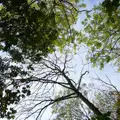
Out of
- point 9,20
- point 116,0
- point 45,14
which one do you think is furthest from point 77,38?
point 116,0

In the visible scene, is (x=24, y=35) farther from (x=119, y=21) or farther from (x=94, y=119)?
(x=119, y=21)

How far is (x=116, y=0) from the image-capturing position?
555cm

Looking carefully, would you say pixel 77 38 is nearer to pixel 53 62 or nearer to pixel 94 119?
pixel 53 62

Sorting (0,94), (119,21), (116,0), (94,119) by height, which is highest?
(119,21)

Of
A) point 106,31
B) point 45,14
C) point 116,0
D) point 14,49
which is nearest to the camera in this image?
point 116,0

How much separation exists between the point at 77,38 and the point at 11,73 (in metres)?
4.33

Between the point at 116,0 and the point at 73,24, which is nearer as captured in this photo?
the point at 116,0

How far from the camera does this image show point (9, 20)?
25.2 ft

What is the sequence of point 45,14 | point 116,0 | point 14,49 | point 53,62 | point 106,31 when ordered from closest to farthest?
1. point 116,0
2. point 45,14
3. point 14,49
4. point 106,31
5. point 53,62

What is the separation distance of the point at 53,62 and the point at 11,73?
17.6 ft

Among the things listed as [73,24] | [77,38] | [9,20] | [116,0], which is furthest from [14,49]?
[116,0]

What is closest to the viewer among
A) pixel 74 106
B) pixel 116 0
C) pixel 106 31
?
pixel 116 0

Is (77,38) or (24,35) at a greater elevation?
(77,38)

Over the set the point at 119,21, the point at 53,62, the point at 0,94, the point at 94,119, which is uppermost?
the point at 53,62
